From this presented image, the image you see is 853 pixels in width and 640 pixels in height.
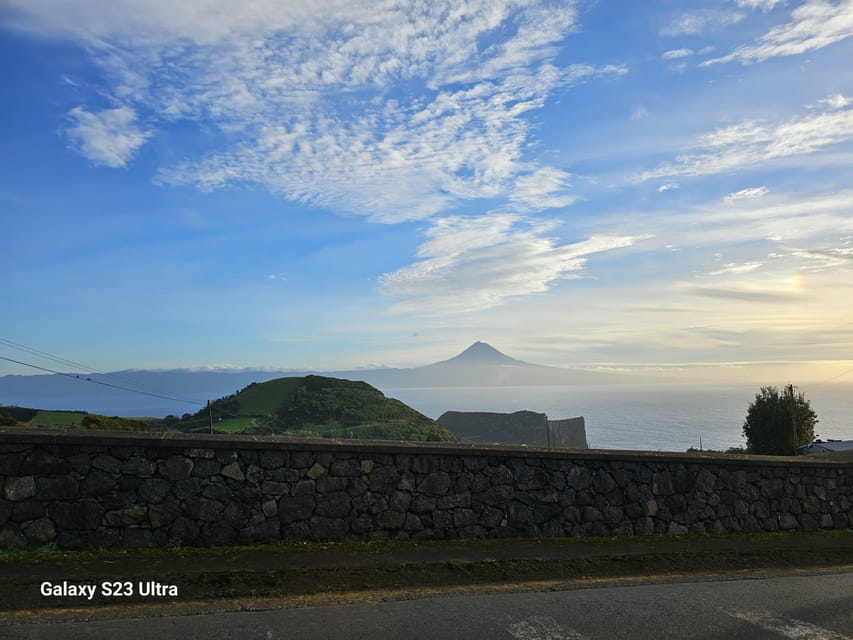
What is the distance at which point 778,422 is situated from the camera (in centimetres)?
5684

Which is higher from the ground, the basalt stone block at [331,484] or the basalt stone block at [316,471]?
the basalt stone block at [316,471]

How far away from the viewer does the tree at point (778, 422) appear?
185 feet

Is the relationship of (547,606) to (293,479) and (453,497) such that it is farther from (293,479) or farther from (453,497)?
(293,479)

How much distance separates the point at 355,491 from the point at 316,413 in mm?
117563

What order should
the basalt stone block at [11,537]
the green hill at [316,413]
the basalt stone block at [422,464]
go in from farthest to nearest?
the green hill at [316,413], the basalt stone block at [422,464], the basalt stone block at [11,537]

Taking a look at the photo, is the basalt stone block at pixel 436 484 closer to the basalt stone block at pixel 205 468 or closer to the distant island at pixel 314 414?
the basalt stone block at pixel 205 468

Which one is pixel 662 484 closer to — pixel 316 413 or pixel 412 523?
pixel 412 523

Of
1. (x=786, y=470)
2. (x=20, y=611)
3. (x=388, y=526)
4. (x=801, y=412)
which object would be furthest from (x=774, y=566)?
(x=801, y=412)

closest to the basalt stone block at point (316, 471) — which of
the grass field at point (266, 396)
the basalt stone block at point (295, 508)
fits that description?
the basalt stone block at point (295, 508)

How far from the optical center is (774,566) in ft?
29.8

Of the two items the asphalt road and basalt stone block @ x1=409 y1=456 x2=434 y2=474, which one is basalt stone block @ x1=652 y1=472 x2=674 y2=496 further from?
basalt stone block @ x1=409 y1=456 x2=434 y2=474

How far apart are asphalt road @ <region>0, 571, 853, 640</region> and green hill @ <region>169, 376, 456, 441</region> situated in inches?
3484

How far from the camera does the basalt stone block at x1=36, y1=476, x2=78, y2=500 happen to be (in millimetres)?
7621

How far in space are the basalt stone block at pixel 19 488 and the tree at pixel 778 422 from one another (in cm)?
6009
